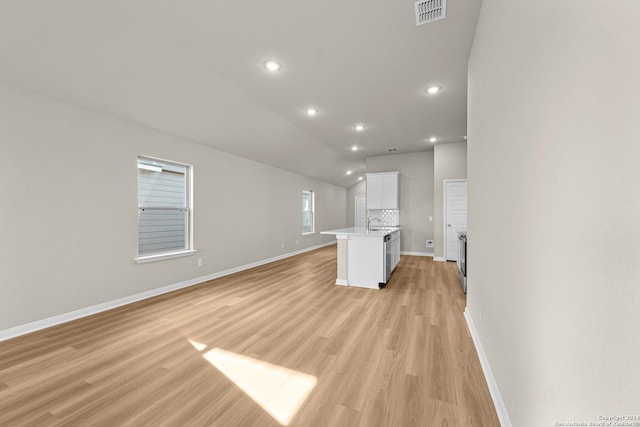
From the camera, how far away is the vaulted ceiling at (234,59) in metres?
2.21

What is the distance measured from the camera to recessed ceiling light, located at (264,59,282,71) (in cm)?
300

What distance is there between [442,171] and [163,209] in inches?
246

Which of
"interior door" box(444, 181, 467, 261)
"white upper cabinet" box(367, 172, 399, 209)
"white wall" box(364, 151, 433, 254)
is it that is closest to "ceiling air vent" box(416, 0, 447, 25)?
"interior door" box(444, 181, 467, 261)

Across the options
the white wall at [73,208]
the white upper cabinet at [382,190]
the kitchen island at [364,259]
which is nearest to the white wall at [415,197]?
the white upper cabinet at [382,190]

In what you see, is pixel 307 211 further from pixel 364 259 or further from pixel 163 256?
pixel 163 256

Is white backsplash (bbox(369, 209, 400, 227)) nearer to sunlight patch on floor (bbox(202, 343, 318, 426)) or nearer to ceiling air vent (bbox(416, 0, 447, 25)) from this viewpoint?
ceiling air vent (bbox(416, 0, 447, 25))

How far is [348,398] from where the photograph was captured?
178 cm

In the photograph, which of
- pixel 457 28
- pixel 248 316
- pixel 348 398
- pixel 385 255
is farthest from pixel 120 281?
pixel 457 28

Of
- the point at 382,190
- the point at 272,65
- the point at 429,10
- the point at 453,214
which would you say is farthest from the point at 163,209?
the point at 453,214

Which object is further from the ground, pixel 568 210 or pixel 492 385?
pixel 568 210

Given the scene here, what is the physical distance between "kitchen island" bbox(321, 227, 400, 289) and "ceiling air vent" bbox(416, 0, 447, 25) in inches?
112

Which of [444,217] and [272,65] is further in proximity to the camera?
[444,217]

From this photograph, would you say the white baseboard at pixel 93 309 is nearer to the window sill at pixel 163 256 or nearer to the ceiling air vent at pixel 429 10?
the window sill at pixel 163 256

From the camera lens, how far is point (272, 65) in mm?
3061
